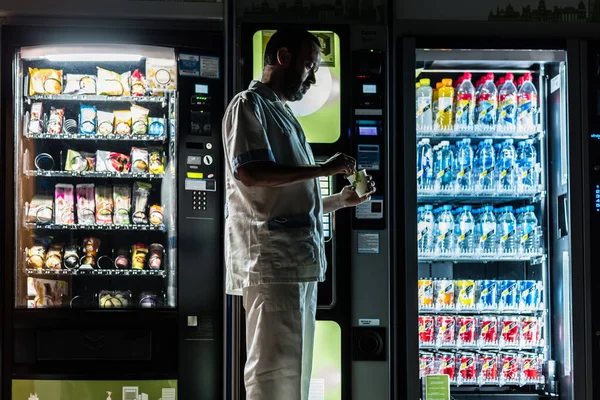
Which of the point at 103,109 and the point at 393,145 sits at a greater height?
the point at 103,109

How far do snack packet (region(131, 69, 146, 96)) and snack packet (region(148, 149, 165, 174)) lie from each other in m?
0.29

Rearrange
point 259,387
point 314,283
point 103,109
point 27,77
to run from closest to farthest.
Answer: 1. point 259,387
2. point 314,283
3. point 27,77
4. point 103,109

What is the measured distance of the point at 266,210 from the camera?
2510 mm

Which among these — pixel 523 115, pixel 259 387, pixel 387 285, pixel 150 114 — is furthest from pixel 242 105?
pixel 523 115

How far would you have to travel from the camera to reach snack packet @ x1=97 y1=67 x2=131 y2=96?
12.1 feet

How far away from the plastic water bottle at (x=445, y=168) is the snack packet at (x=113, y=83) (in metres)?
1.53

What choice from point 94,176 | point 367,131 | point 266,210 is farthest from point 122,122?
point 266,210

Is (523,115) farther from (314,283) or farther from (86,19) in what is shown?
(86,19)

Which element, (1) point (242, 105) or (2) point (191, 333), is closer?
(1) point (242, 105)

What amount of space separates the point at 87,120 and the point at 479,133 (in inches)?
72.7

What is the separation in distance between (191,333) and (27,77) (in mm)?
1425

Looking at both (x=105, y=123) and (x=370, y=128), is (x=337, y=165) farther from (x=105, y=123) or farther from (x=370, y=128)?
(x=105, y=123)

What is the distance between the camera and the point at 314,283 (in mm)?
2605

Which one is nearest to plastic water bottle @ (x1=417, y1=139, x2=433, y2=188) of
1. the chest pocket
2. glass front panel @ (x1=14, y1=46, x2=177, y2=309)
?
glass front panel @ (x1=14, y1=46, x2=177, y2=309)
